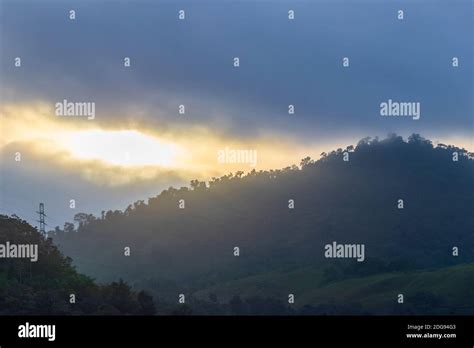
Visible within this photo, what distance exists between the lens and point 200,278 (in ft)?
561

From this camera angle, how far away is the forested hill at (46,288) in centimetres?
6975

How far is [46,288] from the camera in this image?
7981cm

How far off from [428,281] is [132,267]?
2637 inches

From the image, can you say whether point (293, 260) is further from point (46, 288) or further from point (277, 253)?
point (46, 288)
